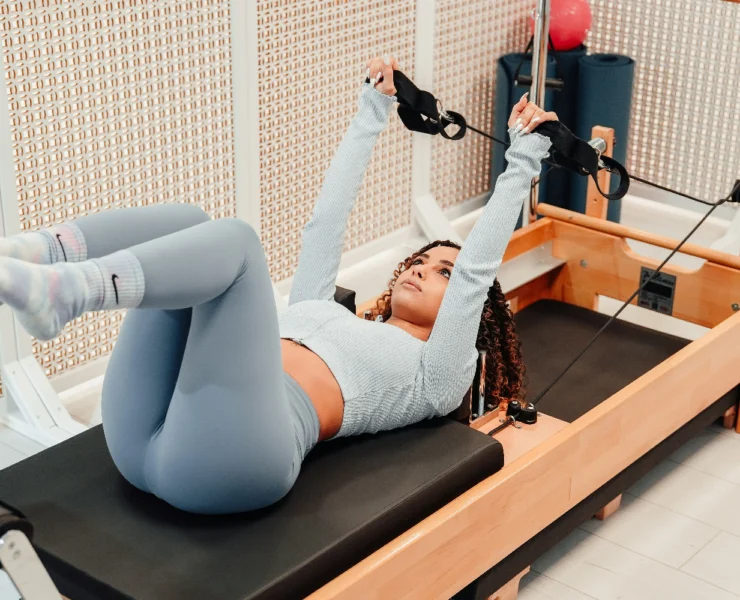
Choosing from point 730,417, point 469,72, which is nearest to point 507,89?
point 469,72

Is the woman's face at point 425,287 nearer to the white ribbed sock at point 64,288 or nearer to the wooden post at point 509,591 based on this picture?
the wooden post at point 509,591

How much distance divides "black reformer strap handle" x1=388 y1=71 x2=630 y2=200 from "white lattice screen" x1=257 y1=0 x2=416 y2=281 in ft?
3.79

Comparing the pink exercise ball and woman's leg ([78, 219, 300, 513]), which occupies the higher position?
the pink exercise ball

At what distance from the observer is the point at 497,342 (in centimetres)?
278

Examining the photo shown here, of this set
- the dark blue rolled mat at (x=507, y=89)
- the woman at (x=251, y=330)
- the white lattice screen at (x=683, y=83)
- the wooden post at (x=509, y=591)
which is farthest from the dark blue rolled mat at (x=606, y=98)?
the wooden post at (x=509, y=591)

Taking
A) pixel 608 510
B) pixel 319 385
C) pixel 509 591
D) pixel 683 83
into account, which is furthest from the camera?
pixel 683 83

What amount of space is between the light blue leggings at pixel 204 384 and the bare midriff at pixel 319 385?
0.12 m

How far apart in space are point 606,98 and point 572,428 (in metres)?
2.45

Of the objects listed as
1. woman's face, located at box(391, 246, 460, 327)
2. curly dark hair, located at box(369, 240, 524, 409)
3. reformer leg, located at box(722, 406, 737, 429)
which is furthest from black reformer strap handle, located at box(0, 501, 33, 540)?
reformer leg, located at box(722, 406, 737, 429)

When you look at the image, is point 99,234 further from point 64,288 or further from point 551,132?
point 551,132

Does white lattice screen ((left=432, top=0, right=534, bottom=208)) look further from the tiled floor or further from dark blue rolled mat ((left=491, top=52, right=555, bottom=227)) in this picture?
the tiled floor

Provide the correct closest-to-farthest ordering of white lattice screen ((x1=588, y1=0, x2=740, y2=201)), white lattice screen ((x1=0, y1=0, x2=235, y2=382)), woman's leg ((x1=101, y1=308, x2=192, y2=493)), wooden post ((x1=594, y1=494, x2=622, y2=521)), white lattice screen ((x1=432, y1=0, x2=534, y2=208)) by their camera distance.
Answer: woman's leg ((x1=101, y1=308, x2=192, y2=493)) → wooden post ((x1=594, y1=494, x2=622, y2=521)) → white lattice screen ((x1=0, y1=0, x2=235, y2=382)) → white lattice screen ((x1=432, y1=0, x2=534, y2=208)) → white lattice screen ((x1=588, y1=0, x2=740, y2=201))

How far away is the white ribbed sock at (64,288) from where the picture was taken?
1.64 meters

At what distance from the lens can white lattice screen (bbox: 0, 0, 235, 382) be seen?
125 inches
